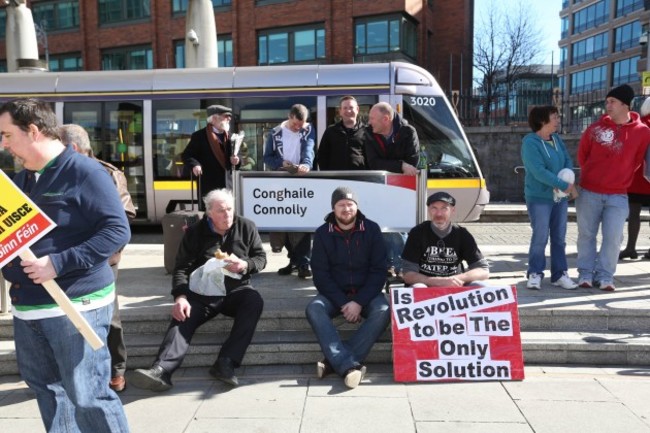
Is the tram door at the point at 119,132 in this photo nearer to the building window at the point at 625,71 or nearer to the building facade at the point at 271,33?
the building facade at the point at 271,33

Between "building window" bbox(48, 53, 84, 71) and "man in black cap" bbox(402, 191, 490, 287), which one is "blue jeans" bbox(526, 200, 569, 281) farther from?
"building window" bbox(48, 53, 84, 71)

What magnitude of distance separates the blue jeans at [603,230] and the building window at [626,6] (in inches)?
2159

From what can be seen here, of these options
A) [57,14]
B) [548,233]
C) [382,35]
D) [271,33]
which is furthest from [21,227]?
[57,14]

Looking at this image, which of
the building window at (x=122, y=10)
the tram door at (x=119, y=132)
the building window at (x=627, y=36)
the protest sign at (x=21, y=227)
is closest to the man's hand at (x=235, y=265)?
the protest sign at (x=21, y=227)

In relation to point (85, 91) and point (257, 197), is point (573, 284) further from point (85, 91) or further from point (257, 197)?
point (85, 91)

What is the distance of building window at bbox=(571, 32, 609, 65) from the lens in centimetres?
5688

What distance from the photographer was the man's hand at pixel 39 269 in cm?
216

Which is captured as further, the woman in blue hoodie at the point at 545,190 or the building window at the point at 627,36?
the building window at the point at 627,36

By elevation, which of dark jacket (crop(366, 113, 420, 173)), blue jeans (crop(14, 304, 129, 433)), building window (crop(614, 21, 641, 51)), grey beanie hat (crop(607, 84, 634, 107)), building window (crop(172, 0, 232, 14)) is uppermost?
building window (crop(614, 21, 641, 51))

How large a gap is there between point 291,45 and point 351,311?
76.4 feet

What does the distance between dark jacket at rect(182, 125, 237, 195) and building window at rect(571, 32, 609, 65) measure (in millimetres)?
60663

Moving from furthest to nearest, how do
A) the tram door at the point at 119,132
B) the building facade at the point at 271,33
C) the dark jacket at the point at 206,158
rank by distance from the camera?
the building facade at the point at 271,33 < the tram door at the point at 119,132 < the dark jacket at the point at 206,158

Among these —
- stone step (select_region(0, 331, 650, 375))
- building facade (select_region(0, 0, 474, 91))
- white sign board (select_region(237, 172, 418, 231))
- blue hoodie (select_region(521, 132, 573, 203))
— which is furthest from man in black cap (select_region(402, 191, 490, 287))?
building facade (select_region(0, 0, 474, 91))

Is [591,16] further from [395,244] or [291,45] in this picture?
[395,244]
